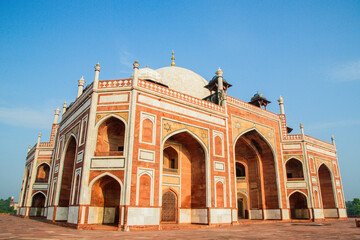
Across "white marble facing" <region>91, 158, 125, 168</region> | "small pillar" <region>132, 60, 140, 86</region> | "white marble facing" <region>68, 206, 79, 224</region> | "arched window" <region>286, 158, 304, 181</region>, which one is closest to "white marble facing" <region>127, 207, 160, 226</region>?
"white marble facing" <region>91, 158, 125, 168</region>

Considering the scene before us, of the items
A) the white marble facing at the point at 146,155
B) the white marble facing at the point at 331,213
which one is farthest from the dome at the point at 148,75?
the white marble facing at the point at 331,213

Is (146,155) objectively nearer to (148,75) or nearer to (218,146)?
(218,146)

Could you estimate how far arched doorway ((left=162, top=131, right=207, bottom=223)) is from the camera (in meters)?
15.4

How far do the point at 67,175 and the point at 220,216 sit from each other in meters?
9.58

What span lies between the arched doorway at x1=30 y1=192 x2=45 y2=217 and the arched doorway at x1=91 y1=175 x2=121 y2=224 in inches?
561

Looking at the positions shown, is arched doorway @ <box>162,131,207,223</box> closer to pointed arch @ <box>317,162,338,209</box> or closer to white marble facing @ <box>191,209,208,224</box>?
white marble facing @ <box>191,209,208,224</box>

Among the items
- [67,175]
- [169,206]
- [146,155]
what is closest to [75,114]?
[67,175]

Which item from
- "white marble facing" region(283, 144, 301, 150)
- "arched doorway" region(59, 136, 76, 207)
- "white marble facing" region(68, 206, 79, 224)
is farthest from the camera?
"white marble facing" region(283, 144, 301, 150)

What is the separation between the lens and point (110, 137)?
14.8 m

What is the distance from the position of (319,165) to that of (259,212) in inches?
314

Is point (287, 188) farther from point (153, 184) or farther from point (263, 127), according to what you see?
point (153, 184)

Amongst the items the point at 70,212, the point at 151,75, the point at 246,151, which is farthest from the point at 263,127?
the point at 70,212

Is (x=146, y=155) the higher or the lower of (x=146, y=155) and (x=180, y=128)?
the lower

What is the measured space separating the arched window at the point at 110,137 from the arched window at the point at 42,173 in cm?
1331
